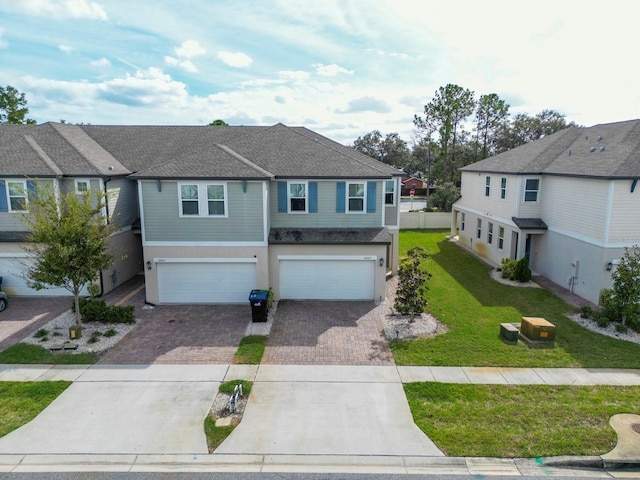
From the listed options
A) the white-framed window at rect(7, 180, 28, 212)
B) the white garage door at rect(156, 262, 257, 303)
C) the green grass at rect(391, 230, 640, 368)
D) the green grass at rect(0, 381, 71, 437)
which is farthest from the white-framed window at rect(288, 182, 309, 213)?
the white-framed window at rect(7, 180, 28, 212)

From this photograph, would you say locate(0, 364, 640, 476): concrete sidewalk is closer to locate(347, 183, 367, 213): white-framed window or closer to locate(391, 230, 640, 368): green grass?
locate(391, 230, 640, 368): green grass

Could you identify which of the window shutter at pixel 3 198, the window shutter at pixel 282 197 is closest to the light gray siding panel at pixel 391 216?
the window shutter at pixel 282 197

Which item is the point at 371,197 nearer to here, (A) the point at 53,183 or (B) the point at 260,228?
(B) the point at 260,228

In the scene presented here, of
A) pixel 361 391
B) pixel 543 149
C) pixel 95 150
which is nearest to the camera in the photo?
pixel 361 391

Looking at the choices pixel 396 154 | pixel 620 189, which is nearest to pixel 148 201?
pixel 620 189

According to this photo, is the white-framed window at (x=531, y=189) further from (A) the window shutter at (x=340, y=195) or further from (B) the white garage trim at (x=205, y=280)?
(B) the white garage trim at (x=205, y=280)

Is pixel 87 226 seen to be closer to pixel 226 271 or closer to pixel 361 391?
pixel 226 271

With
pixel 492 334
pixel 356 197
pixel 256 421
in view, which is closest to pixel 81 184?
pixel 356 197
